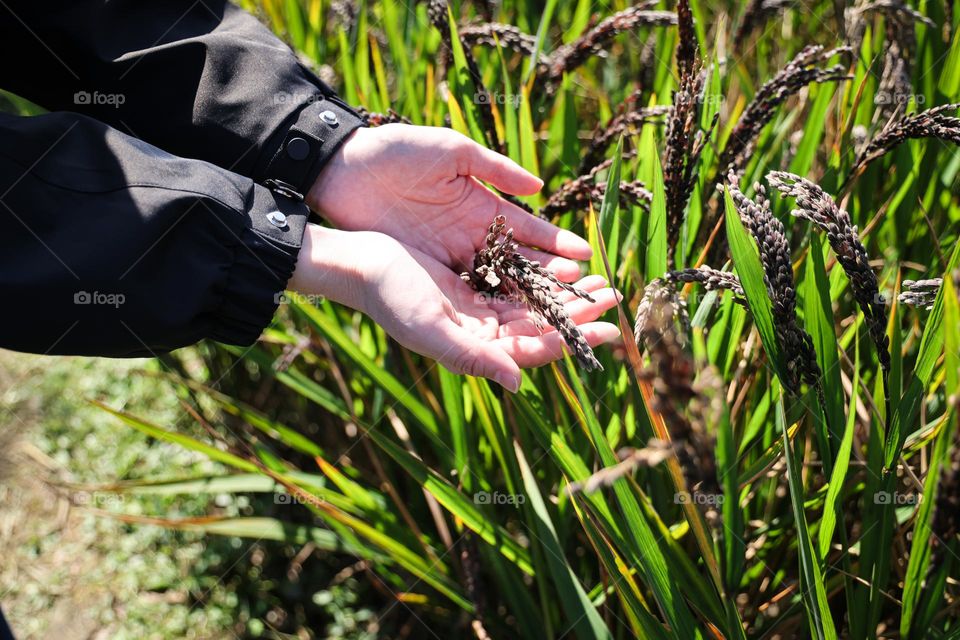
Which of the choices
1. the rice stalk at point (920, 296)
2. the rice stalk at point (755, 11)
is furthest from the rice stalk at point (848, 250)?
the rice stalk at point (755, 11)

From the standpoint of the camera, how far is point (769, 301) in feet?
3.70

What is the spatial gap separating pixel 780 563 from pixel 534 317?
829 mm

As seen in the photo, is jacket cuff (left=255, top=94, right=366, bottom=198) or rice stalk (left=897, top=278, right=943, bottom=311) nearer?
rice stalk (left=897, top=278, right=943, bottom=311)

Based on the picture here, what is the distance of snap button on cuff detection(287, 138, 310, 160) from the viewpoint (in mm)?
1626

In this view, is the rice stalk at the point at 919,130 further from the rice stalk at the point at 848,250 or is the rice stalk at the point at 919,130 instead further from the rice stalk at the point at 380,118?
the rice stalk at the point at 380,118

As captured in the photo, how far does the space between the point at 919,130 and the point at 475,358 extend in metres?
0.92

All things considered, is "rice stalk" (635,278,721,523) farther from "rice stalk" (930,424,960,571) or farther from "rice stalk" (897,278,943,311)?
"rice stalk" (897,278,943,311)

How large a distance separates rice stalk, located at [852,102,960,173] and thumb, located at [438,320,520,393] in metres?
0.84

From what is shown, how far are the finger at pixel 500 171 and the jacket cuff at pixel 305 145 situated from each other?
1.11 feet

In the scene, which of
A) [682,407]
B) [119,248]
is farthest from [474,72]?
[682,407]

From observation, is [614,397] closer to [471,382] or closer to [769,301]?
[471,382]

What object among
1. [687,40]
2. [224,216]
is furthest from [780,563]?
[224,216]

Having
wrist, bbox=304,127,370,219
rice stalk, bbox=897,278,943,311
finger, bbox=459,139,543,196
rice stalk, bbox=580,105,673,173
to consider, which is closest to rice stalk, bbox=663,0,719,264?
rice stalk, bbox=580,105,673,173

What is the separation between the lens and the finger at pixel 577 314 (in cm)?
133
